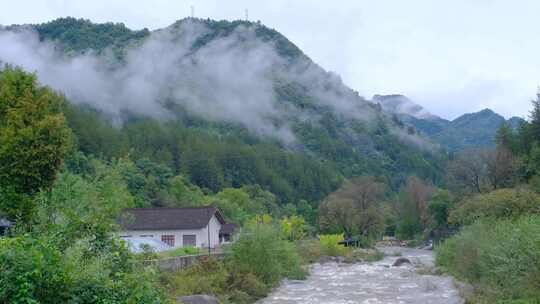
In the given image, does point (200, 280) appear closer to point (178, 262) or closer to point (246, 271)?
point (178, 262)

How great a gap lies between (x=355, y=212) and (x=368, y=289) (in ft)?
147

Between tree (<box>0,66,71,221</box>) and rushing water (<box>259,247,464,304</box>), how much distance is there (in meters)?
13.6

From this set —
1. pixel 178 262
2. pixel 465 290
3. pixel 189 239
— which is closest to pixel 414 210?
pixel 189 239

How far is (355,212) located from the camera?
82.2 metres

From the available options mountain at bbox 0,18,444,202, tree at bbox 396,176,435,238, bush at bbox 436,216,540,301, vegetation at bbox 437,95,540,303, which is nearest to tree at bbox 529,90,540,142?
vegetation at bbox 437,95,540,303

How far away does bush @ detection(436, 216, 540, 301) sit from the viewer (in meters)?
22.1

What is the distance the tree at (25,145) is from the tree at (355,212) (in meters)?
58.6

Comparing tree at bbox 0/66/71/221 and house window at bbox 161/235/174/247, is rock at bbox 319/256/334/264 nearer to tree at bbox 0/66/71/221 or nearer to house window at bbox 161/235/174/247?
house window at bbox 161/235/174/247

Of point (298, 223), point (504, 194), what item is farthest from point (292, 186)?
point (504, 194)

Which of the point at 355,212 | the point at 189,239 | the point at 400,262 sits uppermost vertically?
the point at 355,212

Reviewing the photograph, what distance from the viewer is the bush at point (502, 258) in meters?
22.1

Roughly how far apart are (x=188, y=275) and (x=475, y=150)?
39.8 metres

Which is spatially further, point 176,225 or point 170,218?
point 170,218

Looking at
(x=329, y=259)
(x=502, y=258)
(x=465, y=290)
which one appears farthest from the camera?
(x=329, y=259)
